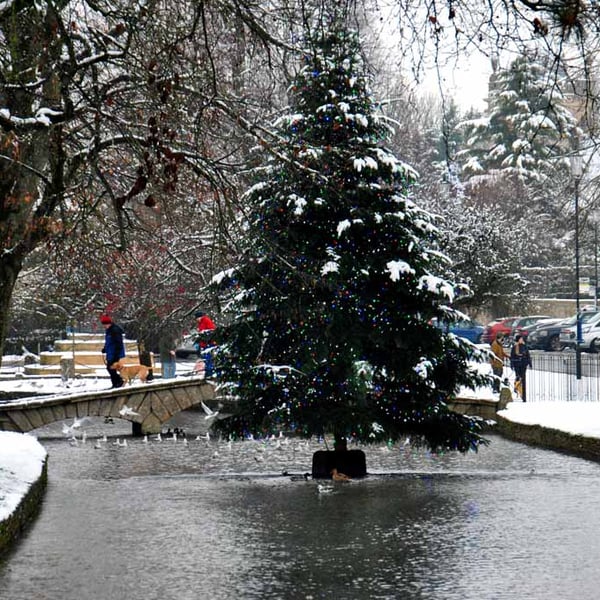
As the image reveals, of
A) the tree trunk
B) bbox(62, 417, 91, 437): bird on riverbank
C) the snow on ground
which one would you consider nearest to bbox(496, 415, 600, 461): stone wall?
bbox(62, 417, 91, 437): bird on riverbank

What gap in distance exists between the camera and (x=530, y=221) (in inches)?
2288

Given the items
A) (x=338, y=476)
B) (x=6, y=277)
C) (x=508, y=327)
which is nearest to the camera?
(x=6, y=277)

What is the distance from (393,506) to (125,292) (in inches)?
749

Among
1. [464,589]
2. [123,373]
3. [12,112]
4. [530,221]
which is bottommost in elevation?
[464,589]

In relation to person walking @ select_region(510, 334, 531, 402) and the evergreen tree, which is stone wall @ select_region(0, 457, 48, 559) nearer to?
person walking @ select_region(510, 334, 531, 402)

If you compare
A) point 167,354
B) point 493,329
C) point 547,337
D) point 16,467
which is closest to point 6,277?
point 16,467

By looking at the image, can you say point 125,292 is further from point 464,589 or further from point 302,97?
point 464,589

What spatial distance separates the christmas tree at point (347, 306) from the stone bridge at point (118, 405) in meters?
7.72

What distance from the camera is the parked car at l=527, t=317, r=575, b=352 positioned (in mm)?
47281

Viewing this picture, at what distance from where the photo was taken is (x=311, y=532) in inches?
520

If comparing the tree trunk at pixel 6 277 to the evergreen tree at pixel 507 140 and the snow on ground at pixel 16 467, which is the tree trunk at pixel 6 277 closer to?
the snow on ground at pixel 16 467

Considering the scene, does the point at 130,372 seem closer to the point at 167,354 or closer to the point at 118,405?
the point at 118,405

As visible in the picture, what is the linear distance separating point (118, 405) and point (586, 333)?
75.0 feet

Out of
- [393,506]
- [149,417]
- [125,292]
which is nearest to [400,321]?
[393,506]
